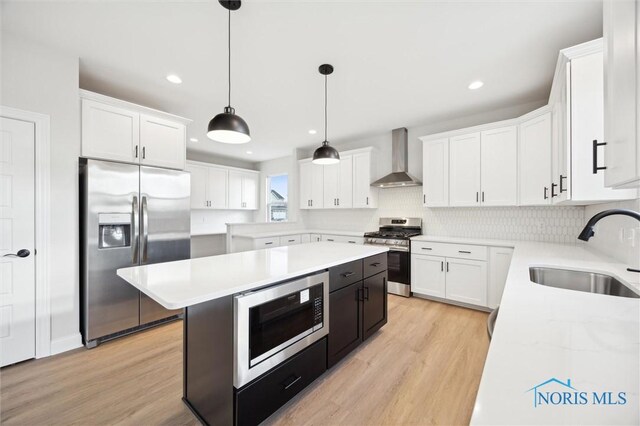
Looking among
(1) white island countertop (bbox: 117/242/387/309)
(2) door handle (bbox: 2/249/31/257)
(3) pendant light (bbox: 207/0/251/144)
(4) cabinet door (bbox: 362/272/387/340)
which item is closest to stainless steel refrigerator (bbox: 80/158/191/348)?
(2) door handle (bbox: 2/249/31/257)

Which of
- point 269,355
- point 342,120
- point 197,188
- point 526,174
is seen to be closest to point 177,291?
point 269,355

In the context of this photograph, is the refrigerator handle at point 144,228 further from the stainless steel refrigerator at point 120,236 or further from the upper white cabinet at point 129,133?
the upper white cabinet at point 129,133

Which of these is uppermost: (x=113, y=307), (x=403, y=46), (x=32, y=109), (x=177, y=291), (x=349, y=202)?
(x=403, y=46)

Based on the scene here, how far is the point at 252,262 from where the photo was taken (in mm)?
1937

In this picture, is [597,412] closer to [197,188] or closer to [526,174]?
[526,174]

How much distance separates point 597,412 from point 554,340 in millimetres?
306

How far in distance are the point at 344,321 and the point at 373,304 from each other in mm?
514

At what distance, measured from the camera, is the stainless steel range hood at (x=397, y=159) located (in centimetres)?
437

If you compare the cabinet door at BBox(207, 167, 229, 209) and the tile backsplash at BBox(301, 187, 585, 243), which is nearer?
the tile backsplash at BBox(301, 187, 585, 243)

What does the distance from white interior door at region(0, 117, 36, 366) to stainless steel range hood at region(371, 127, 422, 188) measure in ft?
14.2

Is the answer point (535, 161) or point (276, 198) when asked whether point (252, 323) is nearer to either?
point (535, 161)

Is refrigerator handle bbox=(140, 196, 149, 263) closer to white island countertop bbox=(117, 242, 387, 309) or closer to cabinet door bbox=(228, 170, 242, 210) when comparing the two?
white island countertop bbox=(117, 242, 387, 309)

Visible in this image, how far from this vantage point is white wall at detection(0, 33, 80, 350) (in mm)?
2266

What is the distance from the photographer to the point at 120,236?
2.78 meters
